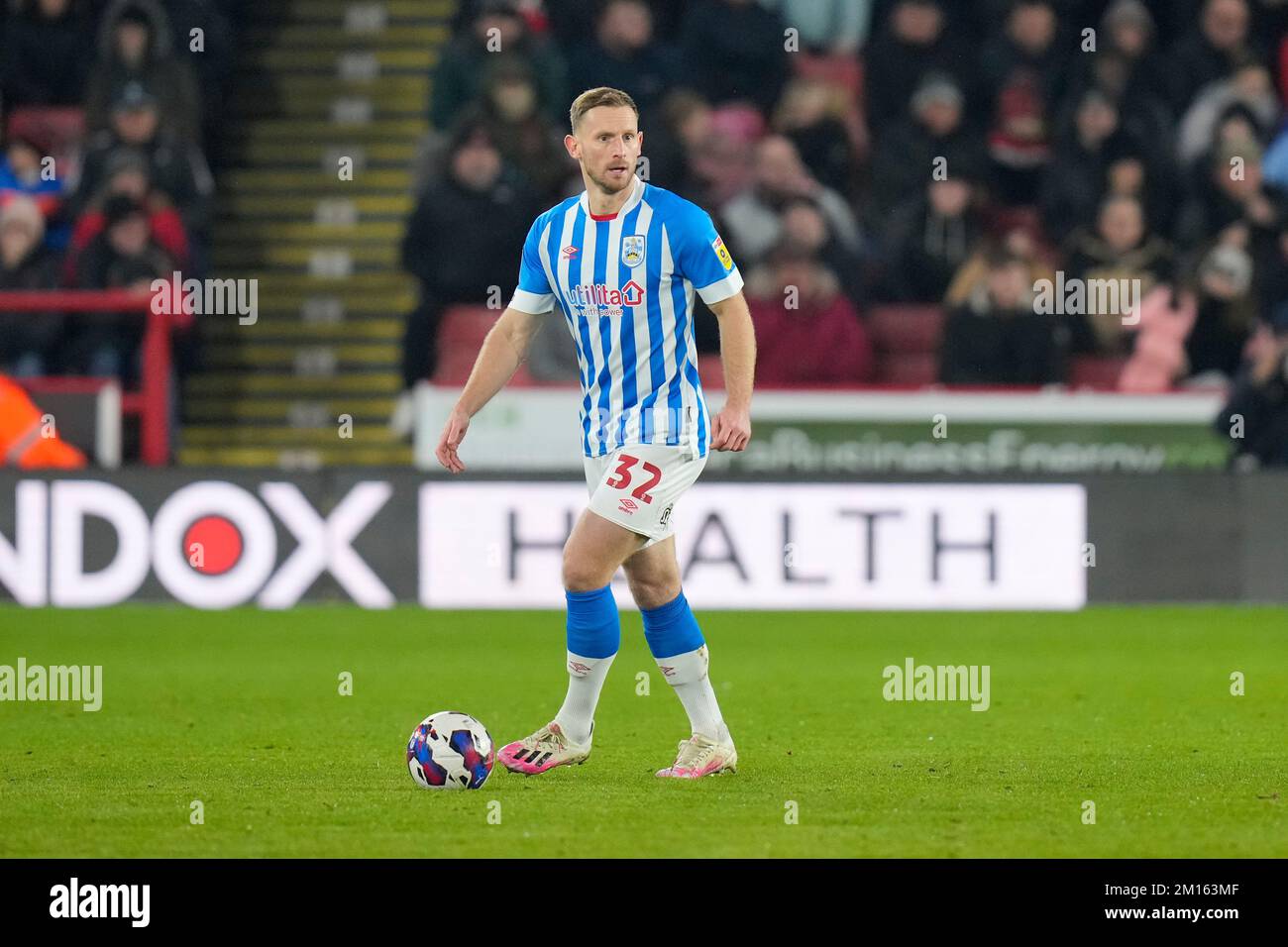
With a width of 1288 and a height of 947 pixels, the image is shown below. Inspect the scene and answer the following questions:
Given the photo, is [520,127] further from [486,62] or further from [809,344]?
[809,344]

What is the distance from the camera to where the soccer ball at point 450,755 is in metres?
6.72

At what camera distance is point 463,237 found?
1502cm

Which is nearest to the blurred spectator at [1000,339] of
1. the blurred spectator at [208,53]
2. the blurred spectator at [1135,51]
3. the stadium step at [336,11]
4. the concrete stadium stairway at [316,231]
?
the blurred spectator at [1135,51]

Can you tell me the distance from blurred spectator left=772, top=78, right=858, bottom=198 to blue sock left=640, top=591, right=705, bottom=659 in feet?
30.1

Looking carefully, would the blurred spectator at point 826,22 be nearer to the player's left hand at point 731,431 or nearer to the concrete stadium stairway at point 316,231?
the concrete stadium stairway at point 316,231

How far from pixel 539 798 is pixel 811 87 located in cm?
1014

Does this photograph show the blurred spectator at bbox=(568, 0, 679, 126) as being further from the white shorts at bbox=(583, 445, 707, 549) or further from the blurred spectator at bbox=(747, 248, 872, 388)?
the white shorts at bbox=(583, 445, 707, 549)

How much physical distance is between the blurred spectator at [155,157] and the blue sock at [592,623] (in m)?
9.30

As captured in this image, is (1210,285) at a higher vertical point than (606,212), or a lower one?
higher

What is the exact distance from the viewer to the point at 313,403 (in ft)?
53.3

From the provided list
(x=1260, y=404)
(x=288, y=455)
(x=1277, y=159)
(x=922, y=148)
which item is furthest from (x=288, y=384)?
(x=1277, y=159)
